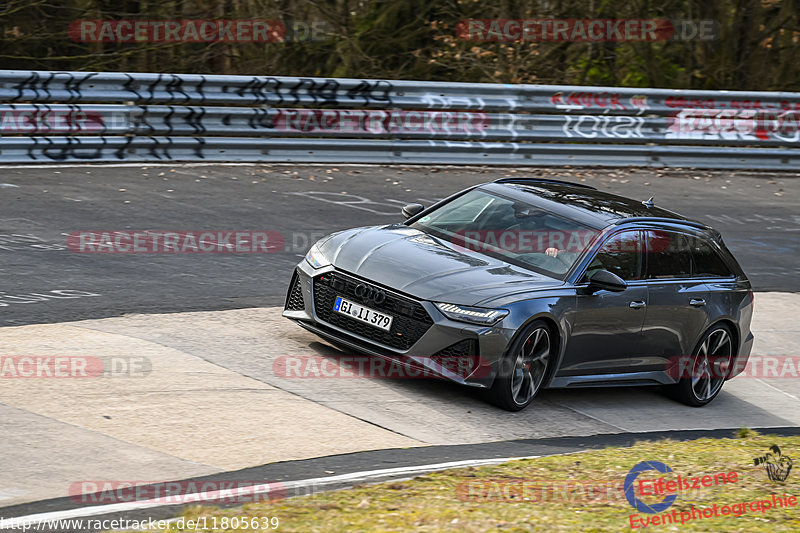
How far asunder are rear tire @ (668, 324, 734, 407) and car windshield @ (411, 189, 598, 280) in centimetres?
164

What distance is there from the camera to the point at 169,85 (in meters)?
17.0

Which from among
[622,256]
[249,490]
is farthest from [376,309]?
[249,490]

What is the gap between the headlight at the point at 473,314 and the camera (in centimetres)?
801

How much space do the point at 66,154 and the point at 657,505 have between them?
39.5 ft

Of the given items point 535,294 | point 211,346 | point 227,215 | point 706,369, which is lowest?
point 706,369

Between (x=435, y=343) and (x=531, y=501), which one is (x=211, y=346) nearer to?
(x=435, y=343)

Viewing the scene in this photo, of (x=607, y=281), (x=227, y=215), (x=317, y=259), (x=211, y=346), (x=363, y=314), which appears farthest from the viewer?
(x=227, y=215)

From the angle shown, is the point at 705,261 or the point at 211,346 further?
the point at 705,261

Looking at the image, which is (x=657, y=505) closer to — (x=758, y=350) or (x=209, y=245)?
(x=758, y=350)

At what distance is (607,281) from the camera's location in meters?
8.56

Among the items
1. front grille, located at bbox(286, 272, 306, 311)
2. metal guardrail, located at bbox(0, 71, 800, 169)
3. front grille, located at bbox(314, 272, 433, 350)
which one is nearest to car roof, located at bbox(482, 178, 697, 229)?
front grille, located at bbox(314, 272, 433, 350)

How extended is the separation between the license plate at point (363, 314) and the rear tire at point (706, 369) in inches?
114

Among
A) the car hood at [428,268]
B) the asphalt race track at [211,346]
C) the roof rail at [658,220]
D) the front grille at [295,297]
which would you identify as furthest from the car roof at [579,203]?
the front grille at [295,297]

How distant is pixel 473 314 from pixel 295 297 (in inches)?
67.6
